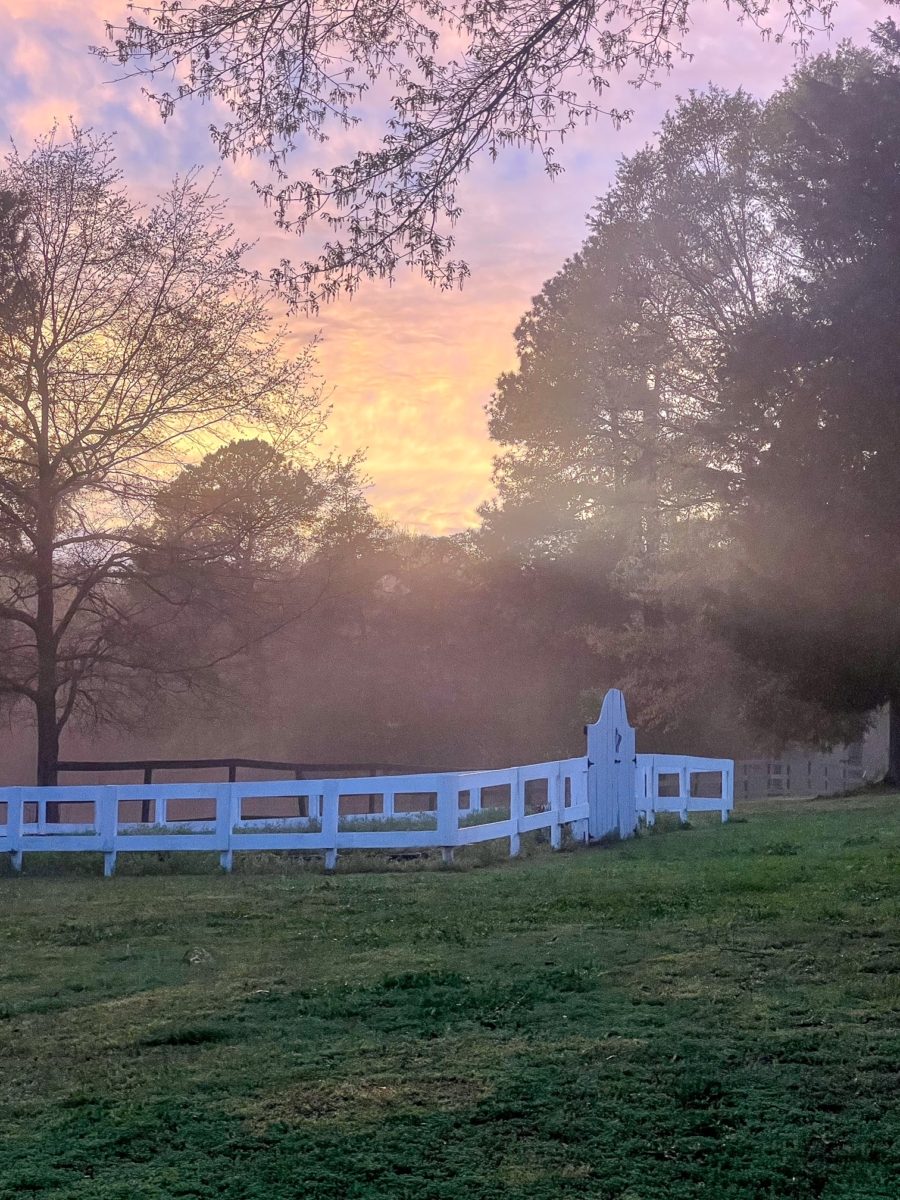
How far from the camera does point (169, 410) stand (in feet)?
73.0

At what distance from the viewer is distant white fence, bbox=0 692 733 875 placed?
501 inches

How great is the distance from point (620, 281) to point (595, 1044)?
3133cm

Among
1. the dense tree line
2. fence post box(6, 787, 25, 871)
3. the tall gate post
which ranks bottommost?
fence post box(6, 787, 25, 871)

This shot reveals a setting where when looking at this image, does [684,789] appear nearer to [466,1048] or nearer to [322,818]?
[322,818]

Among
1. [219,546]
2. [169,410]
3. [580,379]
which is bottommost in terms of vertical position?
[219,546]

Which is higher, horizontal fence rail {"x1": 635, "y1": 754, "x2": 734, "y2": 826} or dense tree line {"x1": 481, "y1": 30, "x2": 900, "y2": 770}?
dense tree line {"x1": 481, "y1": 30, "x2": 900, "y2": 770}

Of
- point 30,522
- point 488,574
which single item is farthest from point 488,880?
point 488,574

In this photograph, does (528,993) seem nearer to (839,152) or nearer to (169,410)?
(169,410)

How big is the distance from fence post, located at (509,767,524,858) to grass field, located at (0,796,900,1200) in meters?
3.72

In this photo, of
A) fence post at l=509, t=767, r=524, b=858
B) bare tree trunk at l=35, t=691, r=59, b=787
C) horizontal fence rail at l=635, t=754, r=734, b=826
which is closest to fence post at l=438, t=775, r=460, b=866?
fence post at l=509, t=767, r=524, b=858

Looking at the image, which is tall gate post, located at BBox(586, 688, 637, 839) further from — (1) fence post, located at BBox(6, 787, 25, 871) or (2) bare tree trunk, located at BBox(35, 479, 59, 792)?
(2) bare tree trunk, located at BBox(35, 479, 59, 792)

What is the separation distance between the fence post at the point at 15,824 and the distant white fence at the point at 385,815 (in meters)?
0.01

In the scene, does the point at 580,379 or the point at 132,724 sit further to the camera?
the point at 580,379

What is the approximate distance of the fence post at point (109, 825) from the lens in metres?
13.2
